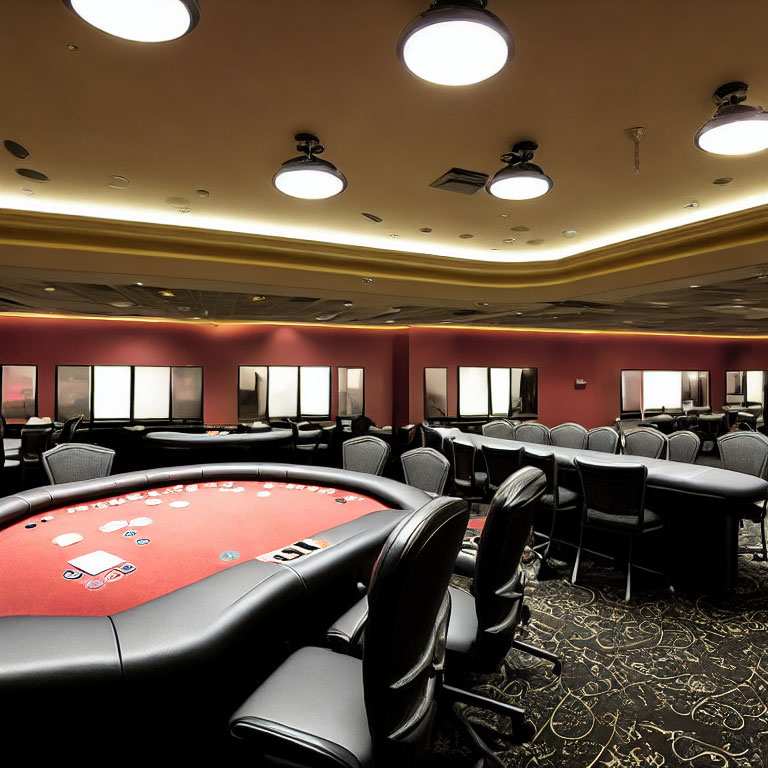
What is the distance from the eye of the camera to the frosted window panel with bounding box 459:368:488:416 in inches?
409

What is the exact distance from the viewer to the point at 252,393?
1018 cm

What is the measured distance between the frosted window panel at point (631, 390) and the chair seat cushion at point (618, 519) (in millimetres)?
8576

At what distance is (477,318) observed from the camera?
876 centimetres

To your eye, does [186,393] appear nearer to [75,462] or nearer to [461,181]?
[75,462]

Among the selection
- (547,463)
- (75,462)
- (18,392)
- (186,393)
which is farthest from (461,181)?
(18,392)

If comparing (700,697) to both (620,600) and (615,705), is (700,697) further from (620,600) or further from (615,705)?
(620,600)

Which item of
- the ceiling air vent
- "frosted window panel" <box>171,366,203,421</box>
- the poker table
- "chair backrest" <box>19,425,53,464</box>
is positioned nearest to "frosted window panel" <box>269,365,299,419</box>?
"frosted window panel" <box>171,366,203,421</box>

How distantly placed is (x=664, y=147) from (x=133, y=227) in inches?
156

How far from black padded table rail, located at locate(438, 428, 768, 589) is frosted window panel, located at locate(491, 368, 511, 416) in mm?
6782

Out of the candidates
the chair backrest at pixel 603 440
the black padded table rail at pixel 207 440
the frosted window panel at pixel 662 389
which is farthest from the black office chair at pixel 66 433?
the frosted window panel at pixel 662 389

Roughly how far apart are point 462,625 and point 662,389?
12.1 meters

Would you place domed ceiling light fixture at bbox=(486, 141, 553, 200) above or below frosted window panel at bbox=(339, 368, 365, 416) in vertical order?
above

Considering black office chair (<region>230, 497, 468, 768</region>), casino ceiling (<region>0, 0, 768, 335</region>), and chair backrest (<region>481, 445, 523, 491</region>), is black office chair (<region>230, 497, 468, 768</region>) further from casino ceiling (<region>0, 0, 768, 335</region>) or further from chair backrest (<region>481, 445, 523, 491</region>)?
chair backrest (<region>481, 445, 523, 491</region>)

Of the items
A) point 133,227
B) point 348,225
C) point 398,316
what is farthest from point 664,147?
point 398,316
